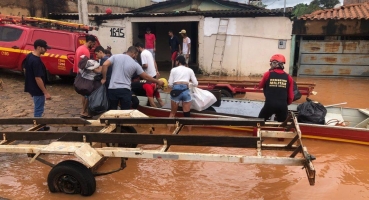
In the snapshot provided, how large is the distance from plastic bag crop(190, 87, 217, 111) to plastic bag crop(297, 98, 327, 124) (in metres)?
1.89

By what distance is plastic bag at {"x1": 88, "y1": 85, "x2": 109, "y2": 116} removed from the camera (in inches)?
249

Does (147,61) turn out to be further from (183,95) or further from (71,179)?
(71,179)

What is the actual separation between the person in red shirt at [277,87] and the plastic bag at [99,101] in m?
3.14

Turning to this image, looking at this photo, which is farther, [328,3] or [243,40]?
[328,3]

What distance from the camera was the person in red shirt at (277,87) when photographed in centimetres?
535

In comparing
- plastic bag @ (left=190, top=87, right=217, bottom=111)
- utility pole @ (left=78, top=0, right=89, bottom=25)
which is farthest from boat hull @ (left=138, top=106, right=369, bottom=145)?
utility pole @ (left=78, top=0, right=89, bottom=25)

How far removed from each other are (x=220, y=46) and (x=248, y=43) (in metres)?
1.28

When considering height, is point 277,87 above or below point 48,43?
below

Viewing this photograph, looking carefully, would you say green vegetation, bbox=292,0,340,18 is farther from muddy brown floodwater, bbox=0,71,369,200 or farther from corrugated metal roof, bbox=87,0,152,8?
muddy brown floodwater, bbox=0,71,369,200

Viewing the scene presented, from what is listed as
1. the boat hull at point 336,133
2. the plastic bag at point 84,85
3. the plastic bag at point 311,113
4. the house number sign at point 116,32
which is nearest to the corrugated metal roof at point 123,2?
the house number sign at point 116,32

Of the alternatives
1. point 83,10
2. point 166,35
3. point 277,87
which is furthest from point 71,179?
point 166,35

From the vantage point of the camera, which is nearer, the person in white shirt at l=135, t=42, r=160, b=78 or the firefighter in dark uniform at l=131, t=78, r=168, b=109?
the firefighter in dark uniform at l=131, t=78, r=168, b=109

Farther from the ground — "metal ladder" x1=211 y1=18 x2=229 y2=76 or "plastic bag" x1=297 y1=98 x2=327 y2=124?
"metal ladder" x1=211 y1=18 x2=229 y2=76

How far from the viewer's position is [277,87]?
17.6 feet
